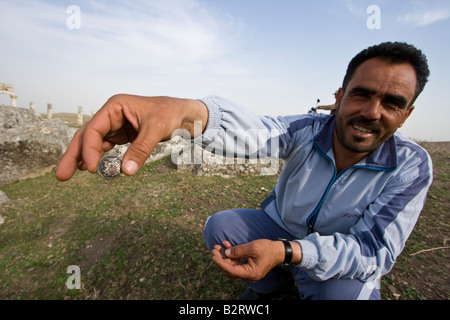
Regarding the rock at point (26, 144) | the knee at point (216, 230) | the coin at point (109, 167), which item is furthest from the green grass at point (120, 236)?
the coin at point (109, 167)

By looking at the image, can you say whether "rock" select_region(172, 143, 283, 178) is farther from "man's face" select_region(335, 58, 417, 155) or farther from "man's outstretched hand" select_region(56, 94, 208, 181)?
"man's outstretched hand" select_region(56, 94, 208, 181)

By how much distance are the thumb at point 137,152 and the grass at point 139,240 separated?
204cm

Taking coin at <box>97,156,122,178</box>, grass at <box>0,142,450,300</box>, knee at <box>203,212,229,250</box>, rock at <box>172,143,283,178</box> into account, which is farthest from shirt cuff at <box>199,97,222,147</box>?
rock at <box>172,143,283,178</box>

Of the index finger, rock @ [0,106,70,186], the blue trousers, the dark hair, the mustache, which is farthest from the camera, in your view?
rock @ [0,106,70,186]

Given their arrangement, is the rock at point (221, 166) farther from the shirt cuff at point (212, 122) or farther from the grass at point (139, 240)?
the shirt cuff at point (212, 122)

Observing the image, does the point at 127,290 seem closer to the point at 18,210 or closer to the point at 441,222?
the point at 18,210

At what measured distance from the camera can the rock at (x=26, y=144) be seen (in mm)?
6535

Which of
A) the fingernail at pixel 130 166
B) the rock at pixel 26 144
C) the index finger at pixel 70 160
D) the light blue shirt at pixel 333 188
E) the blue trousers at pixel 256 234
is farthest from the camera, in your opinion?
the rock at pixel 26 144

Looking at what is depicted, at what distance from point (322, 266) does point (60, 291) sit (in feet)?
10.1

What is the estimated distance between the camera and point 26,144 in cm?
681

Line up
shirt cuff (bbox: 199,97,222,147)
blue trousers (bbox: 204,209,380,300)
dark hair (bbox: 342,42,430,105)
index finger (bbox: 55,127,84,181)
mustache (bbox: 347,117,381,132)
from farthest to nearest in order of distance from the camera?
blue trousers (bbox: 204,209,380,300), mustache (bbox: 347,117,381,132), dark hair (bbox: 342,42,430,105), shirt cuff (bbox: 199,97,222,147), index finger (bbox: 55,127,84,181)

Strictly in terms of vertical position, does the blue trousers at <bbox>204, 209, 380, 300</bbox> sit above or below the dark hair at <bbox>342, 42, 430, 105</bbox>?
below

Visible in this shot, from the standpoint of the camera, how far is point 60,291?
2.96 meters

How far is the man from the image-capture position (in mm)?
1475
